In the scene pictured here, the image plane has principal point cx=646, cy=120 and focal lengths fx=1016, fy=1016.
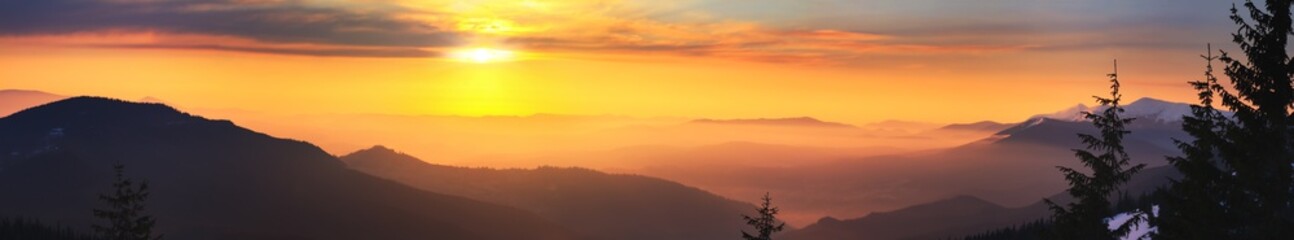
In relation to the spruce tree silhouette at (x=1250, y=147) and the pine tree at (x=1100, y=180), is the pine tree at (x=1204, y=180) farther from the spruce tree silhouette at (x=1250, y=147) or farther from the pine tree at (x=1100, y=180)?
the pine tree at (x=1100, y=180)

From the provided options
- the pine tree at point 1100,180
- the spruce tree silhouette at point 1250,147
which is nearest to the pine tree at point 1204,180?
the spruce tree silhouette at point 1250,147

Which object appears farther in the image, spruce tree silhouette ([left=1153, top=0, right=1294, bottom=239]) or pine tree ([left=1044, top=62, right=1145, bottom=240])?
pine tree ([left=1044, top=62, right=1145, bottom=240])

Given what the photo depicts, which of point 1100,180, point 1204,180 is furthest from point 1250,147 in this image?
point 1100,180

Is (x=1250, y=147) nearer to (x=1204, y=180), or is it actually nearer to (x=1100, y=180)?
(x=1204, y=180)

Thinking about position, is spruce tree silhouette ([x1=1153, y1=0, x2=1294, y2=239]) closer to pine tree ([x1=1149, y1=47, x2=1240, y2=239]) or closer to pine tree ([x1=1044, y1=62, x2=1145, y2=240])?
pine tree ([x1=1149, y1=47, x2=1240, y2=239])

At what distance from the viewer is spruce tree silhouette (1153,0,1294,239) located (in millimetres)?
32812

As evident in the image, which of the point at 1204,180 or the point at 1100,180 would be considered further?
the point at 1100,180

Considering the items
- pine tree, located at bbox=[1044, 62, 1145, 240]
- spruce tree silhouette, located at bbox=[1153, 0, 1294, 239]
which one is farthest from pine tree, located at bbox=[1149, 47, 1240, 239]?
pine tree, located at bbox=[1044, 62, 1145, 240]

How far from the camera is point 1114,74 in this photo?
4466 centimetres

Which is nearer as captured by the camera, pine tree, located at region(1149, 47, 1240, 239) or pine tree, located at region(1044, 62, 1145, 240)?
pine tree, located at region(1149, 47, 1240, 239)

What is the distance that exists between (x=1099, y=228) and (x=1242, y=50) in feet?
48.7

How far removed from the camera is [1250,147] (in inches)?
1325

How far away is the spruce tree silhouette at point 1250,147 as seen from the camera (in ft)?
108

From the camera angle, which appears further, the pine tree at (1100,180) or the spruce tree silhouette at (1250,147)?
the pine tree at (1100,180)
